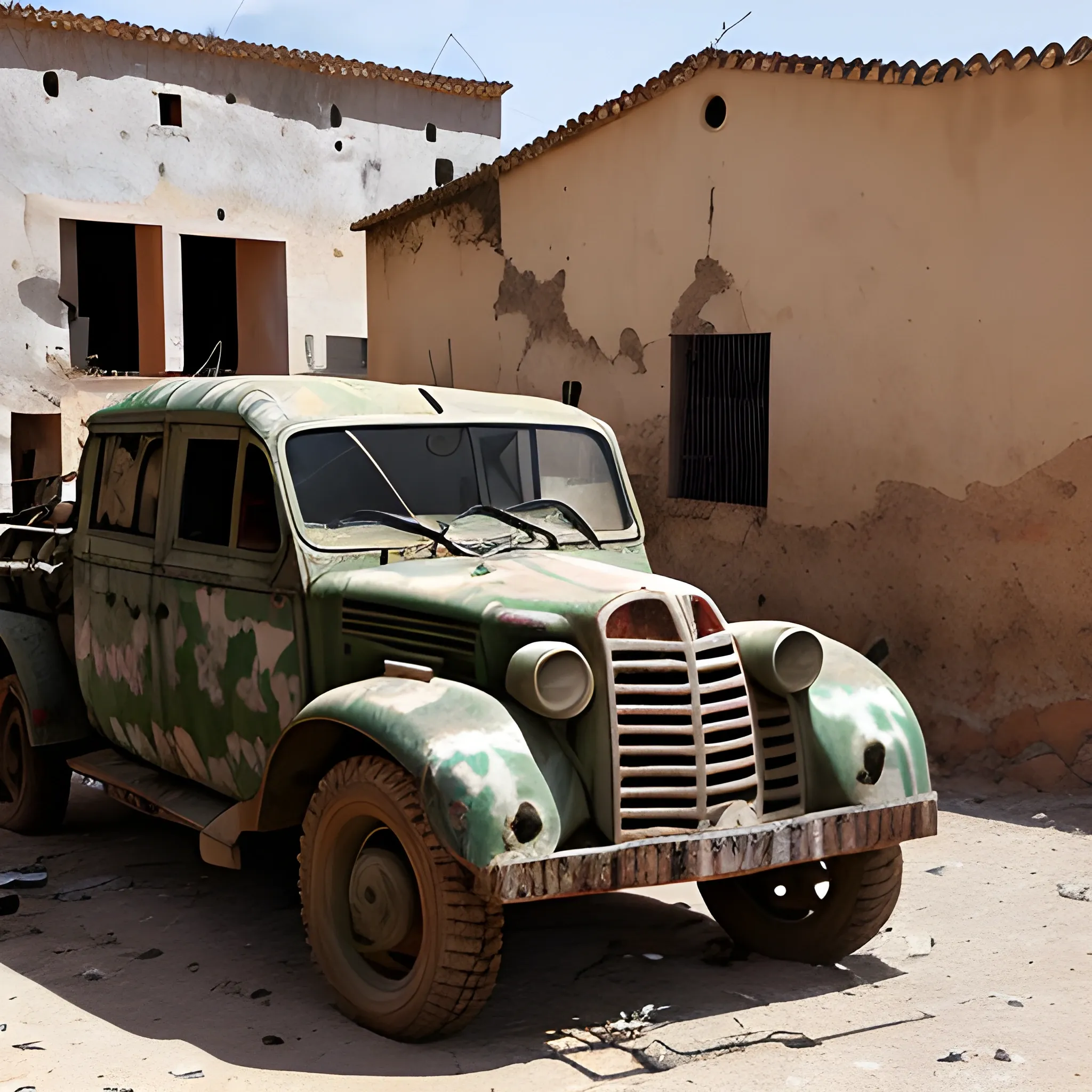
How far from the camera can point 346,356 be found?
18.5 metres

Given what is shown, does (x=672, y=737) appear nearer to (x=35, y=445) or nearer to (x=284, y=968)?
(x=284, y=968)

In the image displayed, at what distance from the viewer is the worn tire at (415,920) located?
3980mm

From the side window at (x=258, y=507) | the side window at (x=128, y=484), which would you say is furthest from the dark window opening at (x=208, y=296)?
the side window at (x=258, y=507)

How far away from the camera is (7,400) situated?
15820 millimetres

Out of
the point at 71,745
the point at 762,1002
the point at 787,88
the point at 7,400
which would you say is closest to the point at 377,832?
the point at 762,1002

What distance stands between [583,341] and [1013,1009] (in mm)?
6447

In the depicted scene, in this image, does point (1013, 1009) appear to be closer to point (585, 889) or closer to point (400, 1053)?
point (585, 889)

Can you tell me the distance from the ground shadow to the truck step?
0.39 metres

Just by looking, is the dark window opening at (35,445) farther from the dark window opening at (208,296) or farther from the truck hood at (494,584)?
the truck hood at (494,584)

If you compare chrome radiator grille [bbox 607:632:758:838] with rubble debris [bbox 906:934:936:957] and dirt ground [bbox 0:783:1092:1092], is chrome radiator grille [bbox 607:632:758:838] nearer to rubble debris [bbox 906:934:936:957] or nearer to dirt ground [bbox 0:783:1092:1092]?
dirt ground [bbox 0:783:1092:1092]

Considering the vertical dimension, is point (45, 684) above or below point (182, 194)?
below

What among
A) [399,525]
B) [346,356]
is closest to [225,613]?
[399,525]

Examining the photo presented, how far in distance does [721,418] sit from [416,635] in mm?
5177

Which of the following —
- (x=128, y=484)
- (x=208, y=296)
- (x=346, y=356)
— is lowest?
(x=128, y=484)
